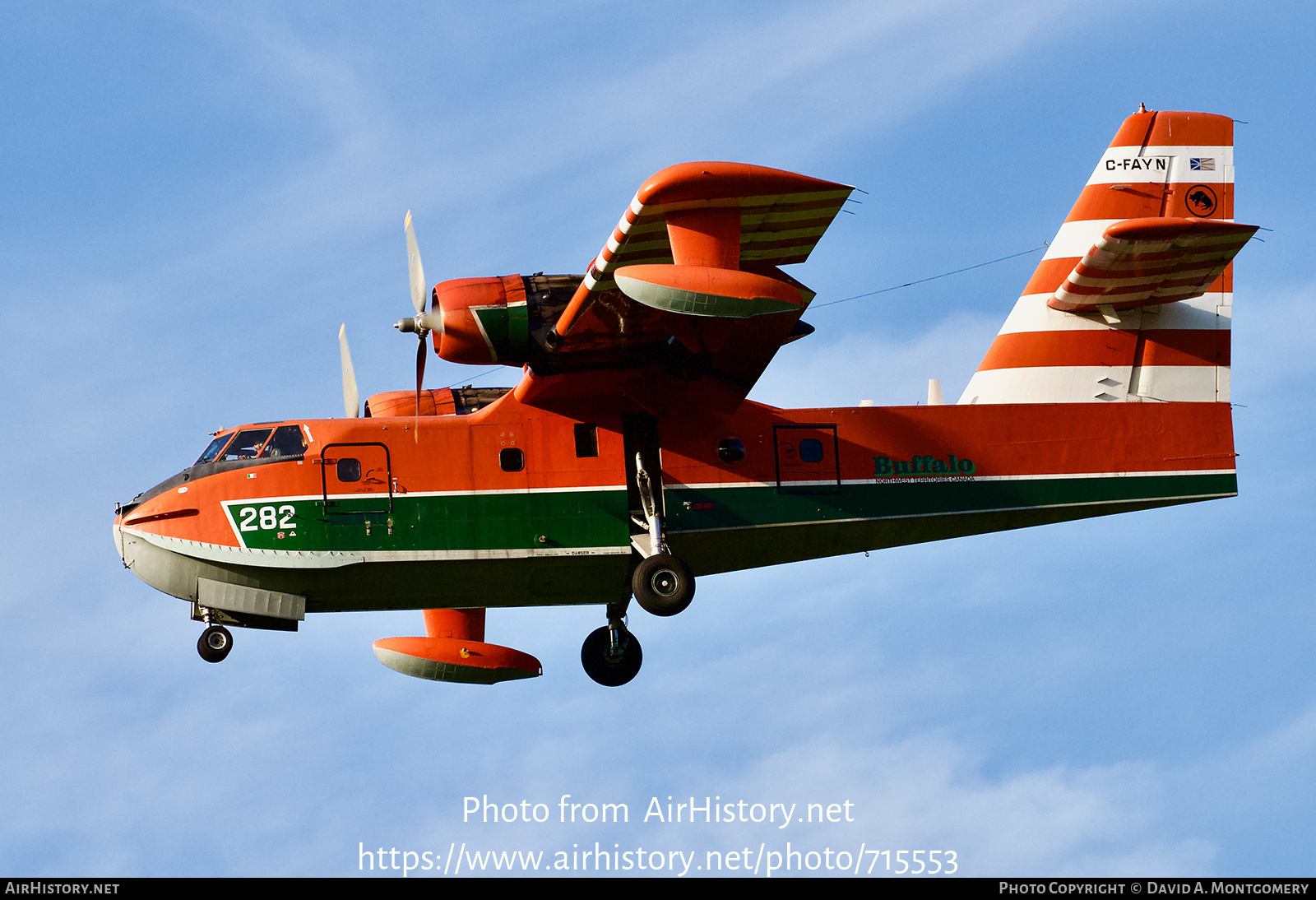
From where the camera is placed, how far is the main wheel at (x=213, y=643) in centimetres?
1694

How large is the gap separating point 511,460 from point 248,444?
2.96 metres

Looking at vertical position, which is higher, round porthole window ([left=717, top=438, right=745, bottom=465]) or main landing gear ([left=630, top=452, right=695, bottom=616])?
round porthole window ([left=717, top=438, right=745, bottom=465])

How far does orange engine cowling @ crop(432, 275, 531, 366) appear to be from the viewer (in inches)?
635

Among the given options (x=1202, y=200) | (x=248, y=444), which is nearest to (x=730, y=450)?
(x=248, y=444)

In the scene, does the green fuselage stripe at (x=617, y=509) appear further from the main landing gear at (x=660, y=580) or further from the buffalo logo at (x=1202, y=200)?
the buffalo logo at (x=1202, y=200)

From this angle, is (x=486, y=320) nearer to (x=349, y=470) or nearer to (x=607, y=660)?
(x=349, y=470)

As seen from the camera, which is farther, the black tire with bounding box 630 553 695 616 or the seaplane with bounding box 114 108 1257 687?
the black tire with bounding box 630 553 695 616

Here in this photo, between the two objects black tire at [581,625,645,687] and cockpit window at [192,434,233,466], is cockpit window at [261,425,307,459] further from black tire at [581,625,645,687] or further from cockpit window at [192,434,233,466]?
black tire at [581,625,645,687]

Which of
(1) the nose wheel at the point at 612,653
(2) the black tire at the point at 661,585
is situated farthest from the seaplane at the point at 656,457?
(1) the nose wheel at the point at 612,653

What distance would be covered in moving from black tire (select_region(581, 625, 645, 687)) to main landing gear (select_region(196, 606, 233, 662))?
4611mm

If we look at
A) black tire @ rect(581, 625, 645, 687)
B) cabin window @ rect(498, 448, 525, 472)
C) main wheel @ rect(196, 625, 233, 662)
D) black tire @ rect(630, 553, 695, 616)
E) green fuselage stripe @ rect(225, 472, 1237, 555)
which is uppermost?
cabin window @ rect(498, 448, 525, 472)

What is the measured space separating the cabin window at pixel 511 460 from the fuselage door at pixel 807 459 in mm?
2889

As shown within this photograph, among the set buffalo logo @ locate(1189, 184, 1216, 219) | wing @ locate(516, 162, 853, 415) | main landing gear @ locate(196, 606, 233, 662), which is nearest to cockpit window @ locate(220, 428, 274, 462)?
main landing gear @ locate(196, 606, 233, 662)

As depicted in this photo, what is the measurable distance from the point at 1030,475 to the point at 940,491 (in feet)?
3.60
